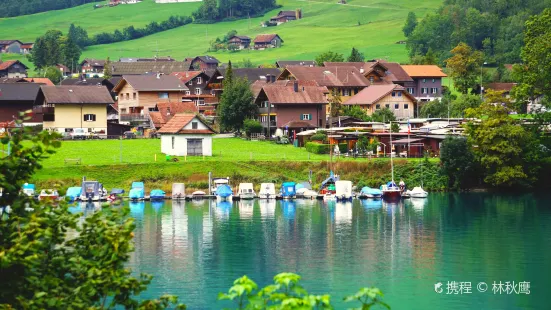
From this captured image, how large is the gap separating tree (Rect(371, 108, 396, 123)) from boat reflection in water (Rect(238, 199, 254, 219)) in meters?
29.1

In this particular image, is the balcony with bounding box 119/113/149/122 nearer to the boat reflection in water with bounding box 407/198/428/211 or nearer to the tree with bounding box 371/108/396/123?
the tree with bounding box 371/108/396/123

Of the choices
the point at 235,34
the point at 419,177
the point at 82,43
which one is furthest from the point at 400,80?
the point at 82,43

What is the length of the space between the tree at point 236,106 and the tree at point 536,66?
76.0 feet

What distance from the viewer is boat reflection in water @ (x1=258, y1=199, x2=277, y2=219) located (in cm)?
5238

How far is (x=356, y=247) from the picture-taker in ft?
139

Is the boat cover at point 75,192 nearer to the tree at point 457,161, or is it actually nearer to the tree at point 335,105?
the tree at point 457,161

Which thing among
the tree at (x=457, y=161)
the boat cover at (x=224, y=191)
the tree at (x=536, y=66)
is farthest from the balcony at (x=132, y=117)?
the tree at (x=536, y=66)

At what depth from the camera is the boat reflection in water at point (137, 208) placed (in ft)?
171

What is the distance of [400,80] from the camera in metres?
105

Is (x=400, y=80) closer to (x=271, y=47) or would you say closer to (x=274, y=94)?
(x=274, y=94)

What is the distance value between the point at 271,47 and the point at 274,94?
83091 millimetres

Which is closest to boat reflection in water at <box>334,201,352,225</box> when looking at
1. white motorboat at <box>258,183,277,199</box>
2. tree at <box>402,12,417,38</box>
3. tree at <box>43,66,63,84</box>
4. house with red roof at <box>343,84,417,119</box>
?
white motorboat at <box>258,183,277,199</box>

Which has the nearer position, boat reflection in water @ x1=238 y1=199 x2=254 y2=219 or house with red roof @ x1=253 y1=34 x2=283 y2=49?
boat reflection in water @ x1=238 y1=199 x2=254 y2=219

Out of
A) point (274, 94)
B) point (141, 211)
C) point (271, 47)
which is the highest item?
point (271, 47)
